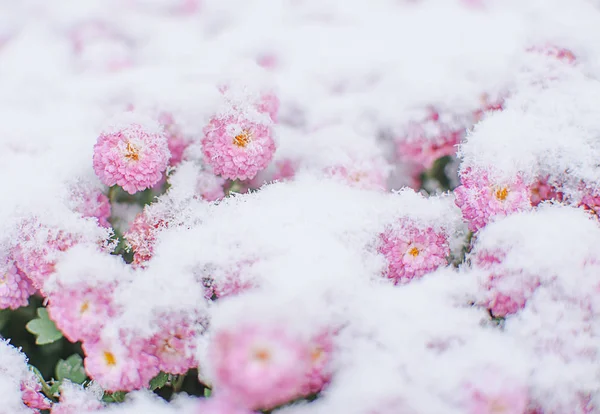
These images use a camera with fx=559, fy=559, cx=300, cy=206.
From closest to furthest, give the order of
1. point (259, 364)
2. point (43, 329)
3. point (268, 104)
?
point (259, 364), point (43, 329), point (268, 104)

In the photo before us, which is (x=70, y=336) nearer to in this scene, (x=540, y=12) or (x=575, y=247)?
(x=575, y=247)

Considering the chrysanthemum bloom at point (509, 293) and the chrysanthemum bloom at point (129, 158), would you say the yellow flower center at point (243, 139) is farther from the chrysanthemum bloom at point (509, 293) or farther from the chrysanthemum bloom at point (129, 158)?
the chrysanthemum bloom at point (509, 293)

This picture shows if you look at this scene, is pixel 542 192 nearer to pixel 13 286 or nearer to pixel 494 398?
pixel 494 398

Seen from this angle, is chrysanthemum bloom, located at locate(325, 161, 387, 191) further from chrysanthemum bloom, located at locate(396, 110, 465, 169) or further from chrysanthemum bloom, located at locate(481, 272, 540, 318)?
chrysanthemum bloom, located at locate(481, 272, 540, 318)

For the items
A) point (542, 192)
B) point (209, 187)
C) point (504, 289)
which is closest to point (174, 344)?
point (209, 187)

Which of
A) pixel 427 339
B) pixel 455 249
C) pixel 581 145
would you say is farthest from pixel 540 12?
pixel 427 339
